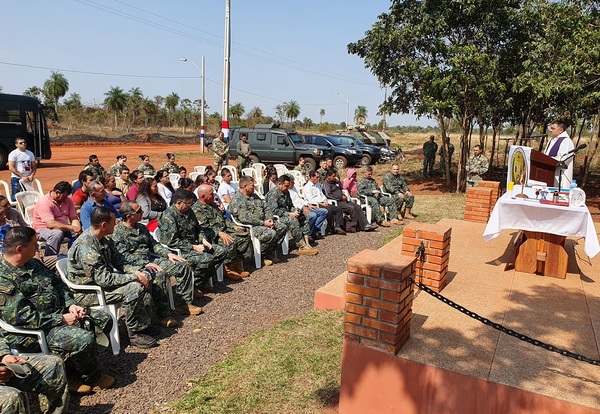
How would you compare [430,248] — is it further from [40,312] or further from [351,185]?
[351,185]

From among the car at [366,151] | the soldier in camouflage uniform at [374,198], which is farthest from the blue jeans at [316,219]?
the car at [366,151]

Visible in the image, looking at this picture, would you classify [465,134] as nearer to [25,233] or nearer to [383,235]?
[383,235]

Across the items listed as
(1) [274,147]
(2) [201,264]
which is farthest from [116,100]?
(2) [201,264]

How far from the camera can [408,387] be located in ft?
9.31

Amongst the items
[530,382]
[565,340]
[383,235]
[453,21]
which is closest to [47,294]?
[530,382]

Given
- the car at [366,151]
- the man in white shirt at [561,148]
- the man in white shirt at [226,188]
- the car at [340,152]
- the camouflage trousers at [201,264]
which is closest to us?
the camouflage trousers at [201,264]

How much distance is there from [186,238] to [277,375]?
7.84 ft

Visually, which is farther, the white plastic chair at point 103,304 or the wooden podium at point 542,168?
the wooden podium at point 542,168

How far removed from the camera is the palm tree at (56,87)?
48219mm

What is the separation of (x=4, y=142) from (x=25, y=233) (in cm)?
1587

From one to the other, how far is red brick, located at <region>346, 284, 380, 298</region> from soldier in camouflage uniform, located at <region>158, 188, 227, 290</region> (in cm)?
265

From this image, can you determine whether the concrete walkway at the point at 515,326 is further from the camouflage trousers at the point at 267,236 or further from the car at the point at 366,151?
the car at the point at 366,151

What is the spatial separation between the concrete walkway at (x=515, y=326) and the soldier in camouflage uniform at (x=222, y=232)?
270cm

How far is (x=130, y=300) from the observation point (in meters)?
3.95
